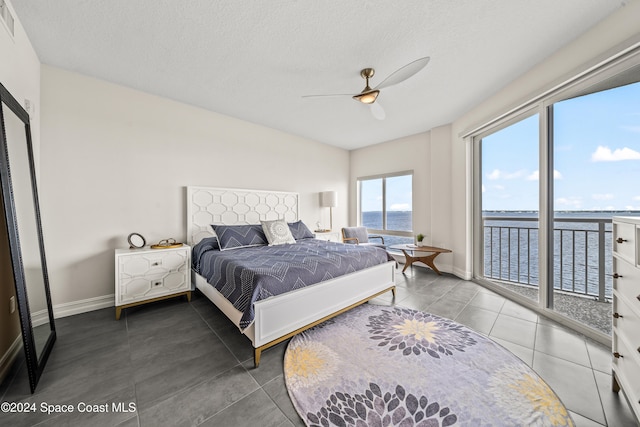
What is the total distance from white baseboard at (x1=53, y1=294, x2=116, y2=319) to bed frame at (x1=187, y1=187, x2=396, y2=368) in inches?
36.1

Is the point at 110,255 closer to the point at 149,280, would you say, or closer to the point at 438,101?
the point at 149,280

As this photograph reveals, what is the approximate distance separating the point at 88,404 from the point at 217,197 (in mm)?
2649

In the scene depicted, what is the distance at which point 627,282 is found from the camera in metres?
1.32

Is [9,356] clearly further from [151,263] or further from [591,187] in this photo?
[591,187]

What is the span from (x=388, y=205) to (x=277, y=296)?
3.98 meters

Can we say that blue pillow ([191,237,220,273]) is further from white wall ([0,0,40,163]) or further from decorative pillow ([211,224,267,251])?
white wall ([0,0,40,163])

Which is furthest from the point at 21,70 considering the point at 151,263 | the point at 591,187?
the point at 591,187

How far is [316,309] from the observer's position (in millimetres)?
2199

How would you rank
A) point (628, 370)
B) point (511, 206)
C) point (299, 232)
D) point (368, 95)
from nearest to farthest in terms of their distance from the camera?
1. point (628, 370)
2. point (368, 95)
3. point (511, 206)
4. point (299, 232)

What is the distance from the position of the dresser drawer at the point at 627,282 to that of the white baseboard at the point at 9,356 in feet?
12.7

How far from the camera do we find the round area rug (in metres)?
1.31

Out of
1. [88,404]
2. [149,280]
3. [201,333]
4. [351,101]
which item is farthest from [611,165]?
[149,280]

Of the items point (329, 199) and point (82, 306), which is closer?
point (82, 306)

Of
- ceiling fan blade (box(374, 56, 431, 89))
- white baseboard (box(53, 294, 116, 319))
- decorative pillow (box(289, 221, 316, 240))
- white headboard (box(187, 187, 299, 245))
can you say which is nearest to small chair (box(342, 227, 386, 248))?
decorative pillow (box(289, 221, 316, 240))
